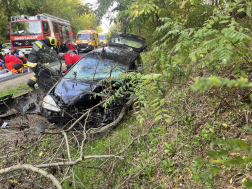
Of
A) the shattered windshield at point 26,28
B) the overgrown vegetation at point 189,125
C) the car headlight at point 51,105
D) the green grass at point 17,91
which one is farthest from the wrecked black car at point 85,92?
the shattered windshield at point 26,28

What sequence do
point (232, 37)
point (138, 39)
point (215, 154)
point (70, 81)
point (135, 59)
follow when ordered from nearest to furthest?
point (215, 154), point (232, 37), point (70, 81), point (135, 59), point (138, 39)

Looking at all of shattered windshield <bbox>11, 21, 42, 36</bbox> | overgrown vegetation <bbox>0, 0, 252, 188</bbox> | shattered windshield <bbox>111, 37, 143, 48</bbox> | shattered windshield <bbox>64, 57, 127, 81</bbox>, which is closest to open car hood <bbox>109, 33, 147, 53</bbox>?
shattered windshield <bbox>111, 37, 143, 48</bbox>

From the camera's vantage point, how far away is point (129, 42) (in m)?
6.30

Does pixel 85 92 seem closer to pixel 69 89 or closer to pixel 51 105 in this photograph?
pixel 69 89

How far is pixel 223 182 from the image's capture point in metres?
2.00

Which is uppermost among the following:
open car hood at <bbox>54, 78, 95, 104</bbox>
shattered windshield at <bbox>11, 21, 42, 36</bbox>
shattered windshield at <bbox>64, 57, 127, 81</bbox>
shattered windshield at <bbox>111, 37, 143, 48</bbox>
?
shattered windshield at <bbox>11, 21, 42, 36</bbox>

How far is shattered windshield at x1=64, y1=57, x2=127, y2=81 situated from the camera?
4.42m

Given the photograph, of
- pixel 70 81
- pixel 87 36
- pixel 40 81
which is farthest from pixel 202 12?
pixel 87 36

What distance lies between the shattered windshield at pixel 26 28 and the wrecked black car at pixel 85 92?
Answer: 10.9 metres

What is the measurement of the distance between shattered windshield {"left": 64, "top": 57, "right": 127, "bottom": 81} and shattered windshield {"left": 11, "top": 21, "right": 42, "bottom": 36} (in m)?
10.9

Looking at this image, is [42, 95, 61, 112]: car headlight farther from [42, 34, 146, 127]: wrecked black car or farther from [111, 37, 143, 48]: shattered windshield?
[111, 37, 143, 48]: shattered windshield

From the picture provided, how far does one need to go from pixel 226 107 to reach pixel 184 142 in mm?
780

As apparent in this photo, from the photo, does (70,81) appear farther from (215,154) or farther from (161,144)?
(215,154)

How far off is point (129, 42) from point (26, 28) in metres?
11.0
